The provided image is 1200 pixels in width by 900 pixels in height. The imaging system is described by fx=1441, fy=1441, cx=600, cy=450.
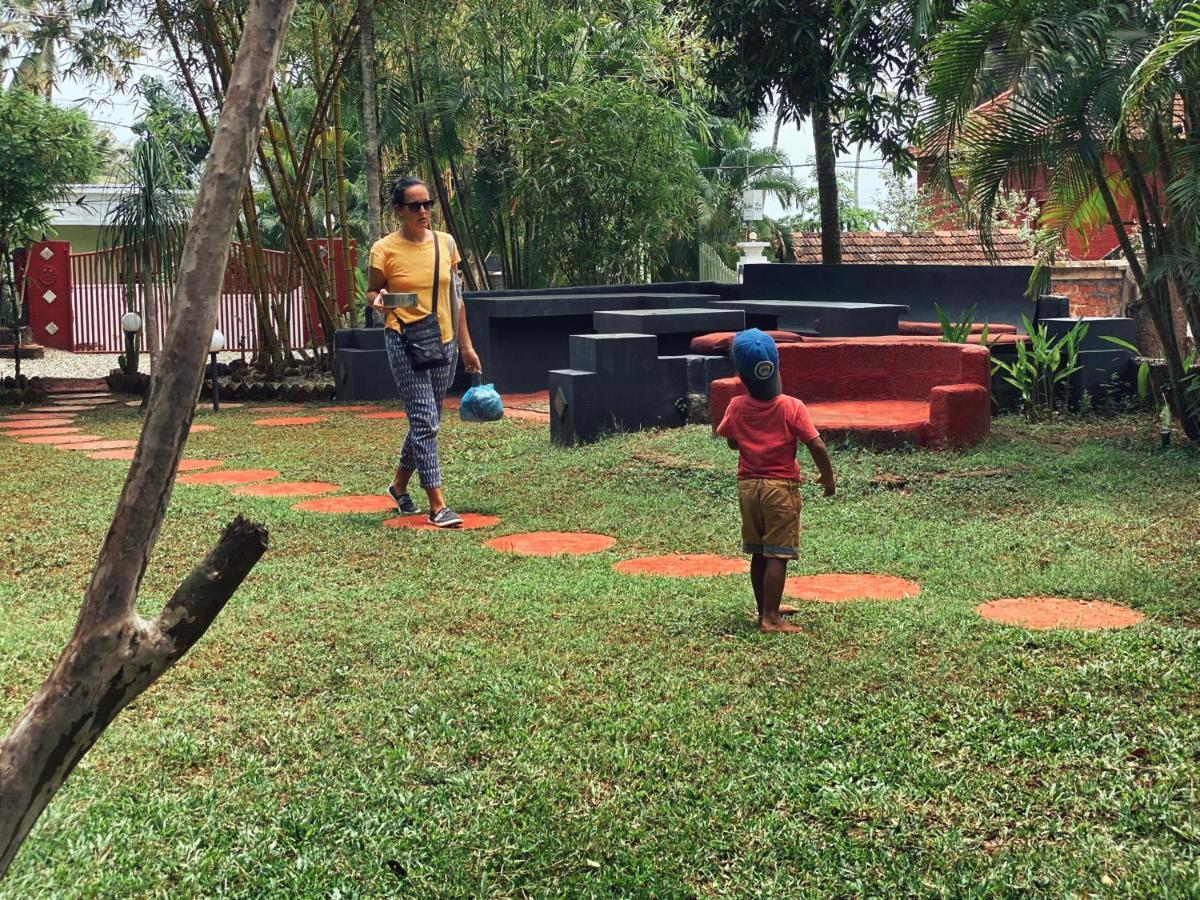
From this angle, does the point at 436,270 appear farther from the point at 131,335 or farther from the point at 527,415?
the point at 131,335

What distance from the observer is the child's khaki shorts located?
16.4 ft

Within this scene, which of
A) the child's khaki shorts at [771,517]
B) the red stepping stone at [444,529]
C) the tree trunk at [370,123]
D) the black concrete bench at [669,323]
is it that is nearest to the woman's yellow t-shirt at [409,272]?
the red stepping stone at [444,529]

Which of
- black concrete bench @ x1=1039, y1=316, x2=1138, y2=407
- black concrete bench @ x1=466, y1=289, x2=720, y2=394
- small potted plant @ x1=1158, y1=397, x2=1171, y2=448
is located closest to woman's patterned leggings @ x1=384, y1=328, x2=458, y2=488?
small potted plant @ x1=1158, y1=397, x2=1171, y2=448

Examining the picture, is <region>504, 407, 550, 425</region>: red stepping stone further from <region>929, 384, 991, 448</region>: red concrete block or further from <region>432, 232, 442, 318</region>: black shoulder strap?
<region>432, 232, 442, 318</region>: black shoulder strap

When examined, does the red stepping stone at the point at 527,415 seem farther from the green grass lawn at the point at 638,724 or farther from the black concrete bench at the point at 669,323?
the green grass lawn at the point at 638,724

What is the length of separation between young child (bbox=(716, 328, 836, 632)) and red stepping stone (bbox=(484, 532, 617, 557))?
156 centimetres

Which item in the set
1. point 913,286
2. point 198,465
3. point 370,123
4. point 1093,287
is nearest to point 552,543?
point 198,465

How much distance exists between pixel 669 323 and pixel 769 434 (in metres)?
6.12

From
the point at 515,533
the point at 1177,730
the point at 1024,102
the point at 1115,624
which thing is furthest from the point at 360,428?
the point at 1177,730

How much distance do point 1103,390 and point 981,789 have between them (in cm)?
796

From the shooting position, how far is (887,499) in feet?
24.8

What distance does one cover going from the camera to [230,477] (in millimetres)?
9070

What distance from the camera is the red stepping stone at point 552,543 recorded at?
659cm

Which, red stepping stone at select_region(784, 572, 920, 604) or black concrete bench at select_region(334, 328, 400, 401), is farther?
black concrete bench at select_region(334, 328, 400, 401)
